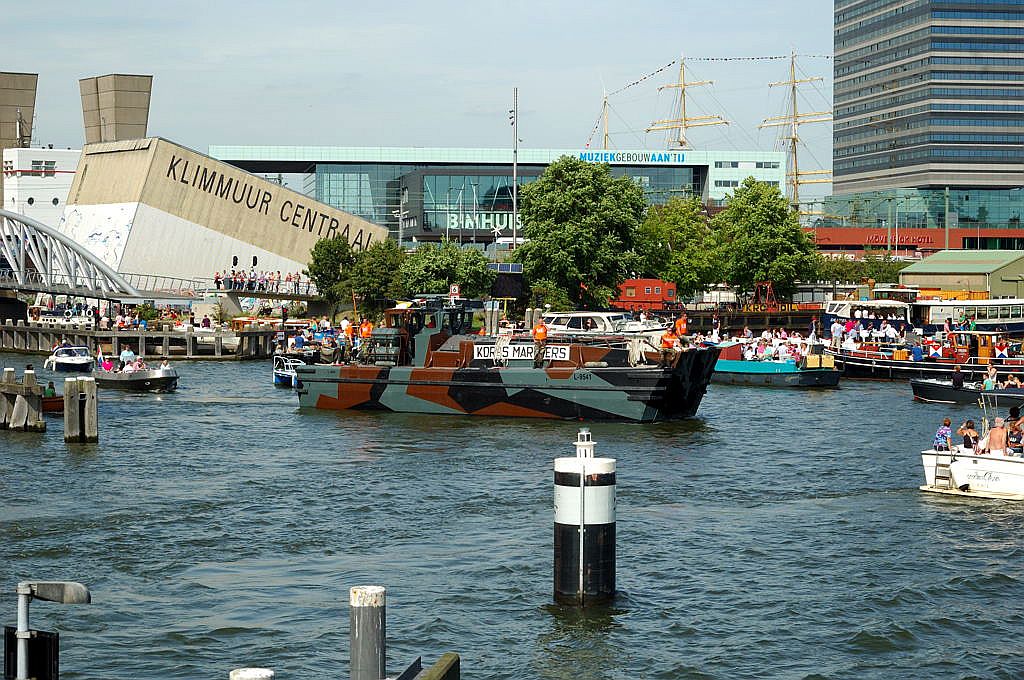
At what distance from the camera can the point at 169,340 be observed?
82125 mm

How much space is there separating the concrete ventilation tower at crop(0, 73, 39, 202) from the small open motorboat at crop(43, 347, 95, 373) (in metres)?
94.3

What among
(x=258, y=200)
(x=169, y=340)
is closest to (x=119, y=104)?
(x=258, y=200)

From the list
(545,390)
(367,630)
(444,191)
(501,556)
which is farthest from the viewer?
(444,191)

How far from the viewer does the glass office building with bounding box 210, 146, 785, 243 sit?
14938cm

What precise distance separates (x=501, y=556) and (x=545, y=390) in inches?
775

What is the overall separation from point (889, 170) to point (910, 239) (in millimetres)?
29544

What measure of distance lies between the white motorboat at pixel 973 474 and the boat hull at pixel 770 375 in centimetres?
2971

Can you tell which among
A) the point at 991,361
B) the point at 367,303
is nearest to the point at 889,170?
the point at 367,303

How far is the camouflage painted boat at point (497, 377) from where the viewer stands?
41281 mm

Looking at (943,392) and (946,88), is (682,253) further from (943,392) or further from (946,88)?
(946,88)

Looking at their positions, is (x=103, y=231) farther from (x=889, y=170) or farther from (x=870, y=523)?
(x=889, y=170)

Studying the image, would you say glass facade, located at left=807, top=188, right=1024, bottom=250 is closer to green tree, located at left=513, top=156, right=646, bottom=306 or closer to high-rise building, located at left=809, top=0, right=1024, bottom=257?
high-rise building, located at left=809, top=0, right=1024, bottom=257

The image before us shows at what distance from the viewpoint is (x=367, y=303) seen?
92.7m

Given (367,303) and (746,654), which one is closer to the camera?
(746,654)
